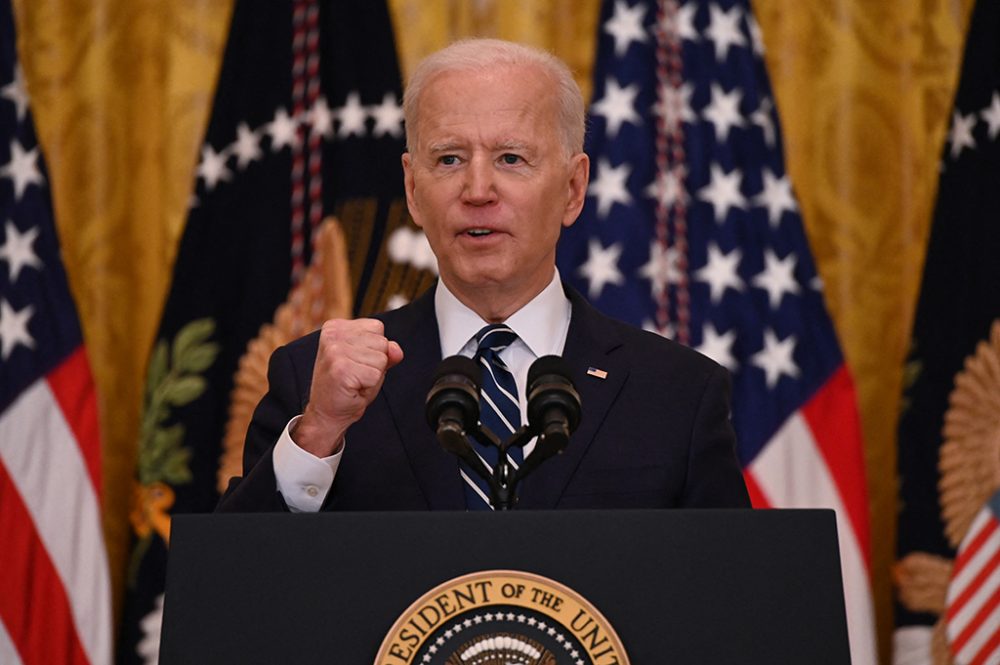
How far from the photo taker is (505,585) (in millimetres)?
1453

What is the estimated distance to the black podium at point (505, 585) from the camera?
4.76ft

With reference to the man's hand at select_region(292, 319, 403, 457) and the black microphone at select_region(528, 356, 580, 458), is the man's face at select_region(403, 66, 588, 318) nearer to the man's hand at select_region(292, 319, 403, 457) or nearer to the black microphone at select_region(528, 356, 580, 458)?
the man's hand at select_region(292, 319, 403, 457)

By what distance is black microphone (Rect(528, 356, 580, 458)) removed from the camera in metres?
1.55

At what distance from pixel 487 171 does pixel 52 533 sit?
7.27 ft

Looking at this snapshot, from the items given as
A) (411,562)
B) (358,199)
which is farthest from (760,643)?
(358,199)

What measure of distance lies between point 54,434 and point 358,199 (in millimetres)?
1166

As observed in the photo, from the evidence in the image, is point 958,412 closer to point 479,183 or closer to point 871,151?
point 871,151

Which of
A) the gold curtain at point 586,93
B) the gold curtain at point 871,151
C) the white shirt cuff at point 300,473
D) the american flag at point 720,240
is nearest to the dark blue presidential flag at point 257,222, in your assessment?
the gold curtain at point 586,93

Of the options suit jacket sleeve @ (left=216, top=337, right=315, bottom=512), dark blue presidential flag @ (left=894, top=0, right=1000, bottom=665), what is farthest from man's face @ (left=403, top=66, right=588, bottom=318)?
dark blue presidential flag @ (left=894, top=0, right=1000, bottom=665)

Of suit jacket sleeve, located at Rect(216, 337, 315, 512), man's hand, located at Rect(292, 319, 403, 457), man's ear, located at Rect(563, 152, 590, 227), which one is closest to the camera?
man's hand, located at Rect(292, 319, 403, 457)

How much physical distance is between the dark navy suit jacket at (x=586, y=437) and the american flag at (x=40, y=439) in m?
1.80

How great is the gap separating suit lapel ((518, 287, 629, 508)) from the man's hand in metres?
0.34

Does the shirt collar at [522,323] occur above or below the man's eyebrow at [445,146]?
below

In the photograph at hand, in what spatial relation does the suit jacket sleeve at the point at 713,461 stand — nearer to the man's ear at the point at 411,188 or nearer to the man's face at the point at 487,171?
the man's face at the point at 487,171
